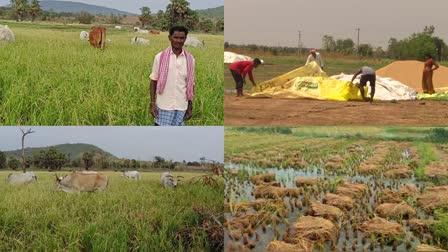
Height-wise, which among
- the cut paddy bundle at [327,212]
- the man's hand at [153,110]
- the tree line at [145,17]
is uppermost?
the tree line at [145,17]

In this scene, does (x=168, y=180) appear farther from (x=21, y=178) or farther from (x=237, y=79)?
(x=237, y=79)

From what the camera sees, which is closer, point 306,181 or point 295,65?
point 306,181

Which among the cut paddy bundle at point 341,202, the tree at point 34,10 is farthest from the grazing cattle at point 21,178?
the cut paddy bundle at point 341,202

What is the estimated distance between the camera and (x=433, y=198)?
590cm

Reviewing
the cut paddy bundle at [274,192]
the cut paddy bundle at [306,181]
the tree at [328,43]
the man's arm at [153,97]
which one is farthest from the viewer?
the tree at [328,43]

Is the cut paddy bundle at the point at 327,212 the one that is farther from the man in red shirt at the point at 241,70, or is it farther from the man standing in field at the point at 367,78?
the man standing in field at the point at 367,78

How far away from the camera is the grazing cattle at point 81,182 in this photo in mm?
5547

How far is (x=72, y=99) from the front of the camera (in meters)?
5.36

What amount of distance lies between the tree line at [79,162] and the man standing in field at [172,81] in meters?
0.47

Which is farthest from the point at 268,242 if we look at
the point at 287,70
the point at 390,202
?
the point at 287,70

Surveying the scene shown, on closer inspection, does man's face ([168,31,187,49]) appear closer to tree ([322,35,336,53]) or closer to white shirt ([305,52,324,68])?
tree ([322,35,336,53])

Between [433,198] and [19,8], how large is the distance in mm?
4036

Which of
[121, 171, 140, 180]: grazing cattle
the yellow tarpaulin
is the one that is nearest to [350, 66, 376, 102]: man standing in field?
the yellow tarpaulin

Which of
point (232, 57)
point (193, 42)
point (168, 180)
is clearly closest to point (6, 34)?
point (193, 42)
